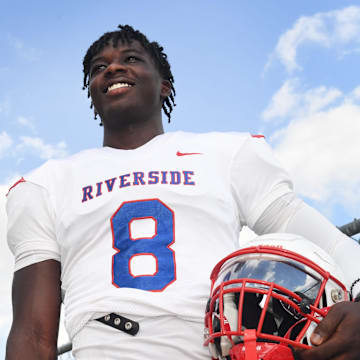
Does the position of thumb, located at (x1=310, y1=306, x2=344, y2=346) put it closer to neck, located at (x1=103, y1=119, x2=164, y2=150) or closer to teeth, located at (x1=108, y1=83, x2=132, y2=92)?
neck, located at (x1=103, y1=119, x2=164, y2=150)

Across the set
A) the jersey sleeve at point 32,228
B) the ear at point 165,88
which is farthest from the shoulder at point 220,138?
the jersey sleeve at point 32,228

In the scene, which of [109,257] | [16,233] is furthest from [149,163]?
[16,233]

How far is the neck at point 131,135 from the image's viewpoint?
10.5ft

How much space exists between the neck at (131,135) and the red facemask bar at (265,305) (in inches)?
48.9

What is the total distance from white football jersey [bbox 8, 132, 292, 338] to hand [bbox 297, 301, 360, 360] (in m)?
0.61

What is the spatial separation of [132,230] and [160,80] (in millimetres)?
1323

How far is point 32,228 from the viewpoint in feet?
9.14

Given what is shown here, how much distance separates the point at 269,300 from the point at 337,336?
28 centimetres

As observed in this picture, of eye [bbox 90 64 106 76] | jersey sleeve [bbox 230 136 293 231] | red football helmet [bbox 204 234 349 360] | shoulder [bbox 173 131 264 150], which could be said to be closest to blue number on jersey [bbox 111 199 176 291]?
red football helmet [bbox 204 234 349 360]

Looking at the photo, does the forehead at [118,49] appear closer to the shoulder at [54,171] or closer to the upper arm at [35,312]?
the shoulder at [54,171]

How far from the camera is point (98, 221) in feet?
8.60

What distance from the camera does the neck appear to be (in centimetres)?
320

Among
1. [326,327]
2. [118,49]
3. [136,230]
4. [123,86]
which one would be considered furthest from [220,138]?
[326,327]

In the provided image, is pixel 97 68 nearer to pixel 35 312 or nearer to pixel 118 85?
pixel 118 85
